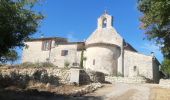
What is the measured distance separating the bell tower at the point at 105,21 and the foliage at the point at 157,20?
3378 centimetres

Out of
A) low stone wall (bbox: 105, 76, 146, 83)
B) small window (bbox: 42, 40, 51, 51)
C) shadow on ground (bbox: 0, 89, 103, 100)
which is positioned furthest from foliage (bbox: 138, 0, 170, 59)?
small window (bbox: 42, 40, 51, 51)

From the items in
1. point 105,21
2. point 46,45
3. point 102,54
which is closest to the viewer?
point 102,54

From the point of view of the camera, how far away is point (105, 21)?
196 feet

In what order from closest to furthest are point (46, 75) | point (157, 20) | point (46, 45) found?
point (157, 20), point (46, 75), point (46, 45)

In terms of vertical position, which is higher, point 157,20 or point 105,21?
point 105,21

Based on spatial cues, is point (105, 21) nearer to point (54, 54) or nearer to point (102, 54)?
point (102, 54)

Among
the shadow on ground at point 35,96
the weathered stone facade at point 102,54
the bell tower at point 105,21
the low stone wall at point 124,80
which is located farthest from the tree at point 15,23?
the bell tower at point 105,21

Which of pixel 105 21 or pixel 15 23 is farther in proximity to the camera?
pixel 105 21

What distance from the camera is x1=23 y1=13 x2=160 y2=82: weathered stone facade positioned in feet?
177

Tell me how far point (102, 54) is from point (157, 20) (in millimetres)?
31407

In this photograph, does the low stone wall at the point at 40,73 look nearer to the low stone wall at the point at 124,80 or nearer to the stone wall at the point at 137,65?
the low stone wall at the point at 124,80

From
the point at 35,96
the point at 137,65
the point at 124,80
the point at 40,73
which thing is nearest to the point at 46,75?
the point at 40,73

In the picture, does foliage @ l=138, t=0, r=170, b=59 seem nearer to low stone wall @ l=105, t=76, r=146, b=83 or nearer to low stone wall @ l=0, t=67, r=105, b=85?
low stone wall @ l=0, t=67, r=105, b=85

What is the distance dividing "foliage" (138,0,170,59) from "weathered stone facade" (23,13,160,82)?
28040 mm
